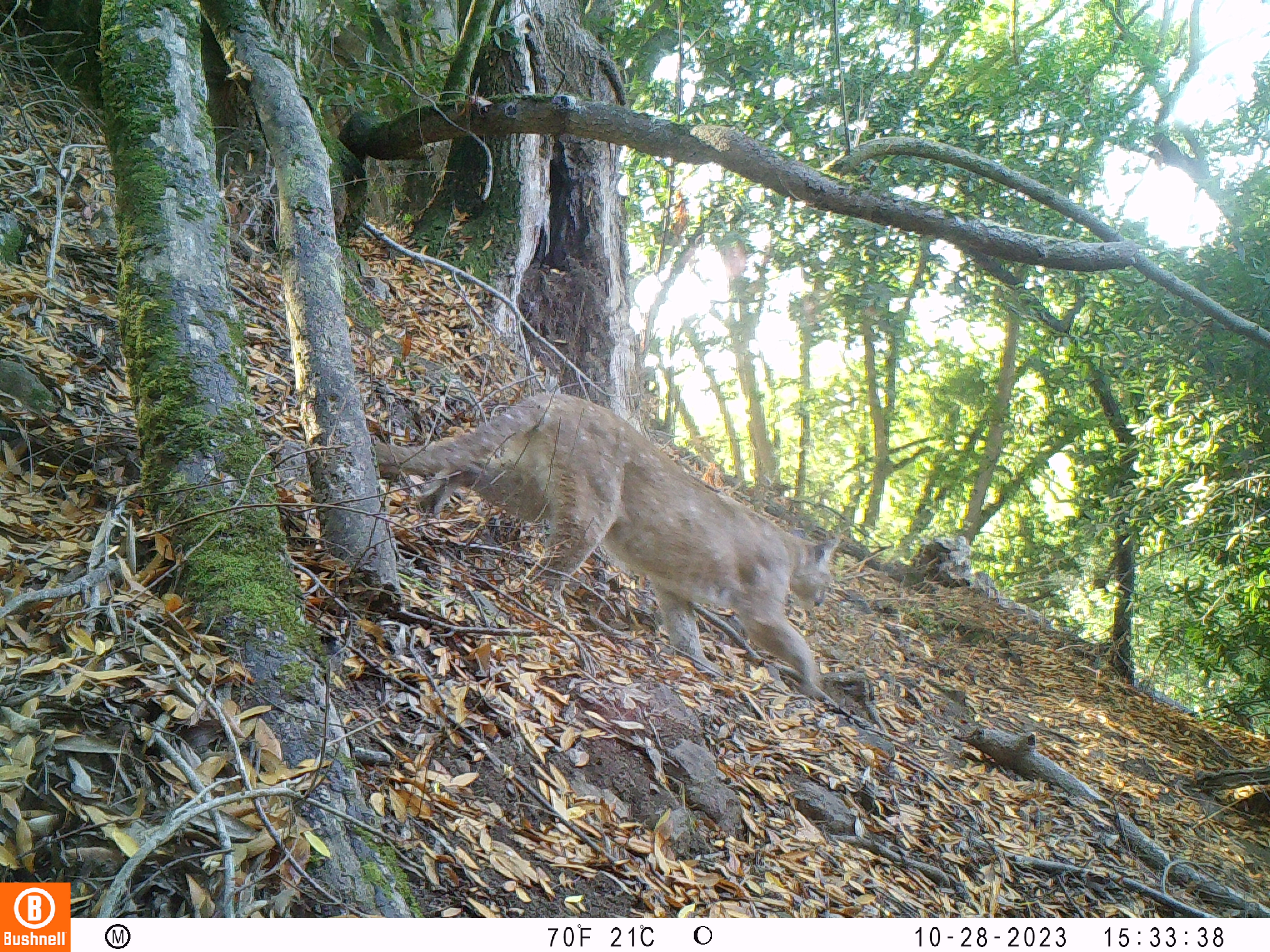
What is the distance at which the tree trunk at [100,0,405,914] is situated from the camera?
2371 millimetres

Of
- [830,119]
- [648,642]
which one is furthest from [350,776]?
[830,119]

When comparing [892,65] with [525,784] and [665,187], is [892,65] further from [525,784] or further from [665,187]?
[525,784]

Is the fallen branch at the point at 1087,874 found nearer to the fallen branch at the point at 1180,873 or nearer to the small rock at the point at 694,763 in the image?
the fallen branch at the point at 1180,873

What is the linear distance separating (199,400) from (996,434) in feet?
45.7

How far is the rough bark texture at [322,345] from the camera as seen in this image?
3291 mm

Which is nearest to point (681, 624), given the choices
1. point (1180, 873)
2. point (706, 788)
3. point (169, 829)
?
point (706, 788)

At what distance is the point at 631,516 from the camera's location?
554cm

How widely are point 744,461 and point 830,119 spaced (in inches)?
436

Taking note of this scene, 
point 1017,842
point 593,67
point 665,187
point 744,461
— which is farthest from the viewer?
point 744,461

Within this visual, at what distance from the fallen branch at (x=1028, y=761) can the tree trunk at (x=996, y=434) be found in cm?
776

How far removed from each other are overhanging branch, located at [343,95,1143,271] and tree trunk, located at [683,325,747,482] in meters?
6.36

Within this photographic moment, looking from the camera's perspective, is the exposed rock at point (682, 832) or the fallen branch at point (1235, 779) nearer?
the exposed rock at point (682, 832)

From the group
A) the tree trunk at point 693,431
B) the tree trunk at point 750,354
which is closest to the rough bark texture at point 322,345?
the tree trunk at point 750,354
